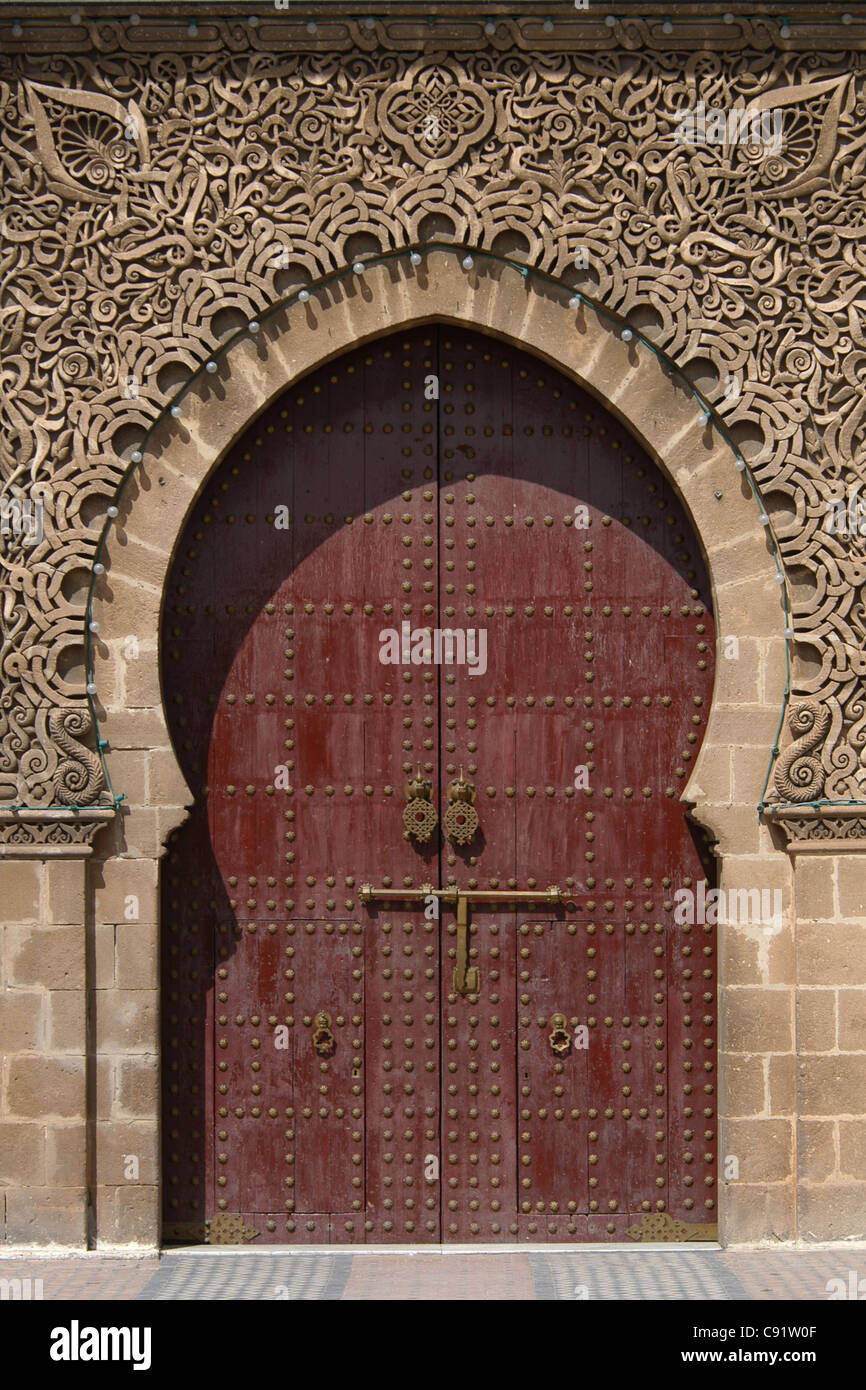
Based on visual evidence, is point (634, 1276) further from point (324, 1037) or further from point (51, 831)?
point (51, 831)

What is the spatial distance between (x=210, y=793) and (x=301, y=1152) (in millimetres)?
1524

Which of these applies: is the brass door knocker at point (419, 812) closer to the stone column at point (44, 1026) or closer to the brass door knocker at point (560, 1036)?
the brass door knocker at point (560, 1036)

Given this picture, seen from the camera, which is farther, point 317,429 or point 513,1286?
point 317,429

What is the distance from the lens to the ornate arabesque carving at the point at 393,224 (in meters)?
6.41

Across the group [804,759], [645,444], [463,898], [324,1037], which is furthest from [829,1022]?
[645,444]

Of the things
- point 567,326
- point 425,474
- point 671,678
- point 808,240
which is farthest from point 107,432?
point 808,240

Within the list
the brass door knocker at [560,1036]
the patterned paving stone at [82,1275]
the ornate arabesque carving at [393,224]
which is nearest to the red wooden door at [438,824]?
the brass door knocker at [560,1036]

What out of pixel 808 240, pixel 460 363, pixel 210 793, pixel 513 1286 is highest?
pixel 808 240

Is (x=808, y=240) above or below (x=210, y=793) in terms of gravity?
above

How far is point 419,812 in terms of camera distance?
6.57 metres

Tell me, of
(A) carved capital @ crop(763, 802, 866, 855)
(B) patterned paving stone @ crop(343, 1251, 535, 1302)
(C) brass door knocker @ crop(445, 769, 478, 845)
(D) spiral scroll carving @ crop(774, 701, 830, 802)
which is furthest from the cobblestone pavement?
(D) spiral scroll carving @ crop(774, 701, 830, 802)

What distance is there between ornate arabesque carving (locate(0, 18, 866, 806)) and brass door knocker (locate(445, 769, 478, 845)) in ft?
4.49

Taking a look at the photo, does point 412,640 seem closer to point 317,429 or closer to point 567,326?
point 317,429

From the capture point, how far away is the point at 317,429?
6.70 metres
